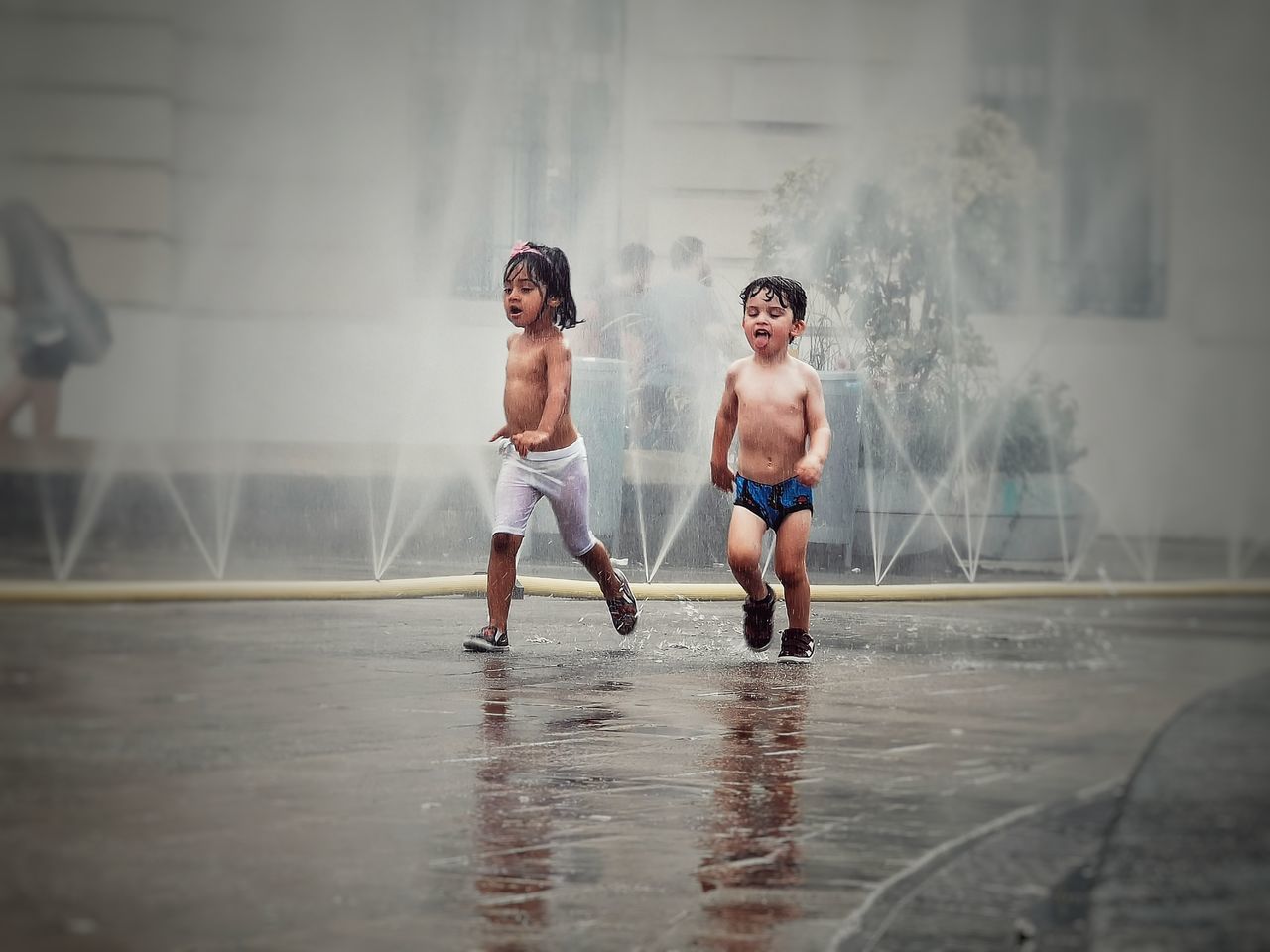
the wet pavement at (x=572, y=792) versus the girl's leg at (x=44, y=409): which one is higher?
the girl's leg at (x=44, y=409)

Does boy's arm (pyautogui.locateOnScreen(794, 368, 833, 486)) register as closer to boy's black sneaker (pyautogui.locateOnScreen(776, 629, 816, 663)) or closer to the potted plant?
boy's black sneaker (pyautogui.locateOnScreen(776, 629, 816, 663))

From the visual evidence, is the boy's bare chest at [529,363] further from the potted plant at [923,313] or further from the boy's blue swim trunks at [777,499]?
the potted plant at [923,313]

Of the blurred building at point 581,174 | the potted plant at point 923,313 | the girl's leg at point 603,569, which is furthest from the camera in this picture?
the potted plant at point 923,313

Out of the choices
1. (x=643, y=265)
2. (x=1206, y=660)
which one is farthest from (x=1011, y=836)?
(x=643, y=265)

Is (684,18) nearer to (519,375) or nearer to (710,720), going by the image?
(519,375)

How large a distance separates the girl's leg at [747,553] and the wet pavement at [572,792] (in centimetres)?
22

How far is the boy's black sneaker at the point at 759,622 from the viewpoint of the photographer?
5562 millimetres

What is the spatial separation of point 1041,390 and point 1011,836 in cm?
701

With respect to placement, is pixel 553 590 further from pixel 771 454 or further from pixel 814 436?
pixel 814 436

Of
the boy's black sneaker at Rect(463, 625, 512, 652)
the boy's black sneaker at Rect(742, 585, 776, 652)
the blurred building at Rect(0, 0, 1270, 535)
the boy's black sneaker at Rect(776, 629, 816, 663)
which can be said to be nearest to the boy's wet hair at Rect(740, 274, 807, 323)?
the boy's black sneaker at Rect(742, 585, 776, 652)

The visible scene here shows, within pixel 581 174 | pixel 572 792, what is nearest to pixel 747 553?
pixel 572 792

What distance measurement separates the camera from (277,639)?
5.24 m

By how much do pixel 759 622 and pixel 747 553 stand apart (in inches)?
9.7

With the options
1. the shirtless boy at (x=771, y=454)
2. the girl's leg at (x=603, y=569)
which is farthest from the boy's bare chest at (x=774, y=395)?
the girl's leg at (x=603, y=569)
